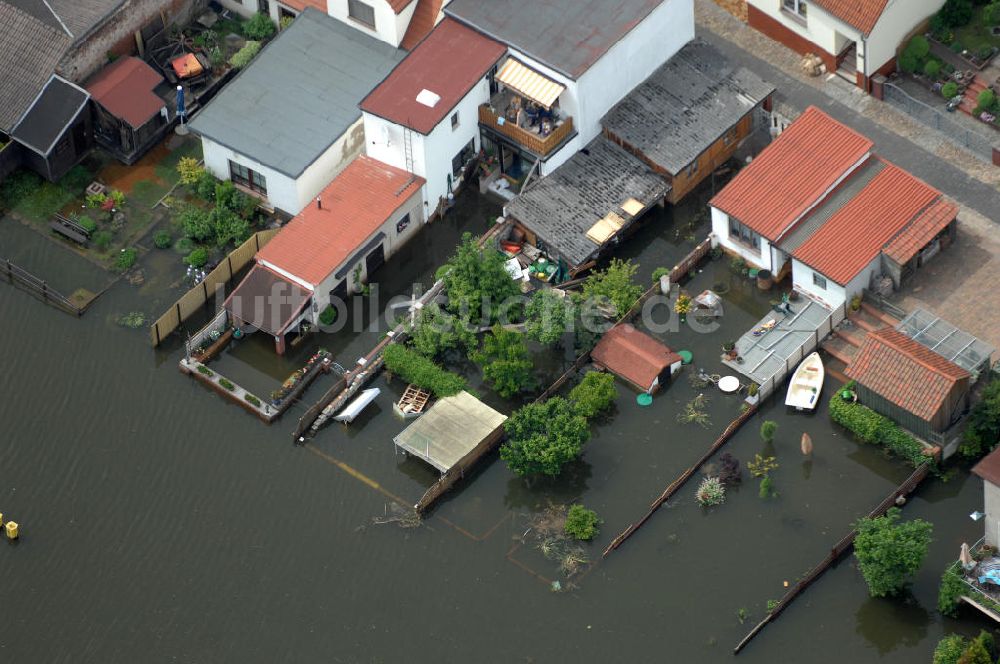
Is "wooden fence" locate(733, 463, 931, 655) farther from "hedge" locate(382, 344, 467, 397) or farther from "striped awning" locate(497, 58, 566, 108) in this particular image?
"striped awning" locate(497, 58, 566, 108)

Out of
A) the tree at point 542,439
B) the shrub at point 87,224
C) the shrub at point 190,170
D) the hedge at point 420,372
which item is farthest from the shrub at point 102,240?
the tree at point 542,439

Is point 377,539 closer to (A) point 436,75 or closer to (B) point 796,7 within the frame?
(A) point 436,75

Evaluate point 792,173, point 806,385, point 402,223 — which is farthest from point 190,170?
point 806,385

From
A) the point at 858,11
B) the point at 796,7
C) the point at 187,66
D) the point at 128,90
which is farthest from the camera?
the point at 187,66

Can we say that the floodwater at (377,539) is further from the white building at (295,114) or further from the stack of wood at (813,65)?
the stack of wood at (813,65)

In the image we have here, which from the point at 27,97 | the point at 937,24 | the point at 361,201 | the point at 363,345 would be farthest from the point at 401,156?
the point at 937,24

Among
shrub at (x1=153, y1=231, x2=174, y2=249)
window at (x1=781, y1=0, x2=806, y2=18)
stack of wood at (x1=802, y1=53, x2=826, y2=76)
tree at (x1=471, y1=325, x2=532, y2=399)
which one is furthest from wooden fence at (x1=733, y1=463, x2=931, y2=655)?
shrub at (x1=153, y1=231, x2=174, y2=249)
